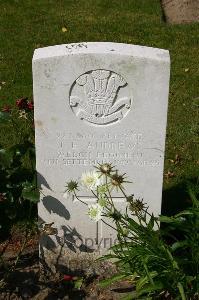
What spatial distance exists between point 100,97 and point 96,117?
141mm

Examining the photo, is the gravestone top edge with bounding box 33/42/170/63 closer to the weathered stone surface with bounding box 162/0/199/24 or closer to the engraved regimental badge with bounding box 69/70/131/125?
the engraved regimental badge with bounding box 69/70/131/125

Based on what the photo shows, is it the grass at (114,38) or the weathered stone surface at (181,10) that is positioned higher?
the weathered stone surface at (181,10)

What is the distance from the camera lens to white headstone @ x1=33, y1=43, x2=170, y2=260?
3.59m

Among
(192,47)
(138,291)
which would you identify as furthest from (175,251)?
(192,47)

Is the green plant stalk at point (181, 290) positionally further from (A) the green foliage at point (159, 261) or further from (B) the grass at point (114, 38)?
(B) the grass at point (114, 38)

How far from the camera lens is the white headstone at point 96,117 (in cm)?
359

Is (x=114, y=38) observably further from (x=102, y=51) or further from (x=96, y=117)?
(x=102, y=51)

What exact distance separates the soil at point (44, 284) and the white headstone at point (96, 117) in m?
0.39

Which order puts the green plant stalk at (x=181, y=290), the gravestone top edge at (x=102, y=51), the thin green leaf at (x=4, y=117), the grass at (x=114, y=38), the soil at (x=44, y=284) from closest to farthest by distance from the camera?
1. the green plant stalk at (x=181, y=290)
2. the gravestone top edge at (x=102, y=51)
3. the thin green leaf at (x=4, y=117)
4. the soil at (x=44, y=284)
5. the grass at (x=114, y=38)

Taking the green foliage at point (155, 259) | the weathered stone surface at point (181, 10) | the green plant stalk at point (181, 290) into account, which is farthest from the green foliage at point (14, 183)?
the weathered stone surface at point (181, 10)

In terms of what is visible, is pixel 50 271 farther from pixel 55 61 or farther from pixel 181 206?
pixel 55 61

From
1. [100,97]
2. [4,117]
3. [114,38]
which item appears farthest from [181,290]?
[114,38]

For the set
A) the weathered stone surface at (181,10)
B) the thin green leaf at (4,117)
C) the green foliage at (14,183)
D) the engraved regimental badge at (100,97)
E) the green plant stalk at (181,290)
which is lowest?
the green plant stalk at (181,290)

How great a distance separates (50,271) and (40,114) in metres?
1.25
